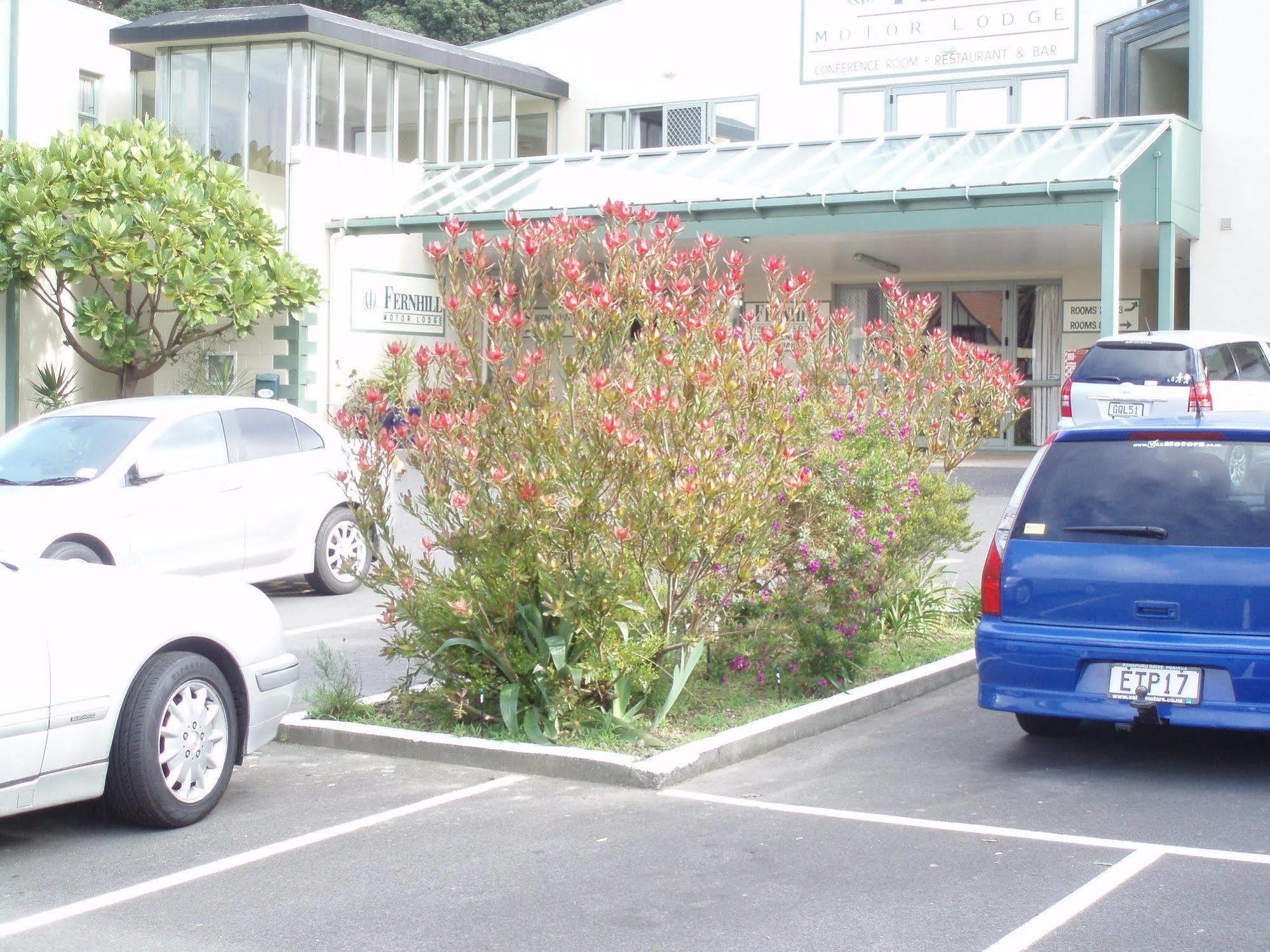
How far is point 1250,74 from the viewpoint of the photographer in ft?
69.2

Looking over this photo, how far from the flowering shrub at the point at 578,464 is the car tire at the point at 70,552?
3.51 m

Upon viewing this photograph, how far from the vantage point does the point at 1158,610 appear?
596 cm

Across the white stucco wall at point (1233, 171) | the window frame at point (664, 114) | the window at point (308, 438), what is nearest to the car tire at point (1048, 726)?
the window at point (308, 438)

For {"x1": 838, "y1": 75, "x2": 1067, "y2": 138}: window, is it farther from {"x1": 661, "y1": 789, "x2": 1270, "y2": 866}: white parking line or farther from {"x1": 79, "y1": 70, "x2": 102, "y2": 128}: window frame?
{"x1": 661, "y1": 789, "x2": 1270, "y2": 866}: white parking line

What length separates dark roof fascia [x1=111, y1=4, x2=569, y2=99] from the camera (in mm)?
23328

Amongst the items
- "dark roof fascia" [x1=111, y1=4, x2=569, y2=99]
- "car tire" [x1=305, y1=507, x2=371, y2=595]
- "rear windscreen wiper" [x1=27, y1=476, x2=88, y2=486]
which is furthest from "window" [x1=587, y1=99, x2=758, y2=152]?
"rear windscreen wiper" [x1=27, y1=476, x2=88, y2=486]

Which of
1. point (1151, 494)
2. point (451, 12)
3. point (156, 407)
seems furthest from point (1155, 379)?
point (451, 12)

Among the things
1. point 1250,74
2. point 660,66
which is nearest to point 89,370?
point 660,66

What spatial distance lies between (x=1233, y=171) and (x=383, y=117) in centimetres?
1410

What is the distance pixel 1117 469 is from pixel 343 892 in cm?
372

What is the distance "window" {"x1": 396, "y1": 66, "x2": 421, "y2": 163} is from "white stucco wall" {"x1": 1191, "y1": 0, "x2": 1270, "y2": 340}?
519 inches

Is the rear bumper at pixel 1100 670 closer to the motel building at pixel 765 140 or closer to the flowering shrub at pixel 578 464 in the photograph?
the flowering shrub at pixel 578 464

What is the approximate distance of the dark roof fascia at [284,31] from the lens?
23328 mm

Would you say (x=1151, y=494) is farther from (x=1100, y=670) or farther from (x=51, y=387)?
(x=51, y=387)
